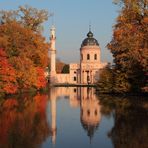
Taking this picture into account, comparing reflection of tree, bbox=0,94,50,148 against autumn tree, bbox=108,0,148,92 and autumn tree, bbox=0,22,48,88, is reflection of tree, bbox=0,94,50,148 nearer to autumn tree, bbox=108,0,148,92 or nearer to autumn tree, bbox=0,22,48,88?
autumn tree, bbox=108,0,148,92

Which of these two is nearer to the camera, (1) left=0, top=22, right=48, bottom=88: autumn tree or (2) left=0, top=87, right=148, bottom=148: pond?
(2) left=0, top=87, right=148, bottom=148: pond

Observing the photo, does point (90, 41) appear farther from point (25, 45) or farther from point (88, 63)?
point (25, 45)

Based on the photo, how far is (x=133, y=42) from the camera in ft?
126

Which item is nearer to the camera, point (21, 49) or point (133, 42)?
point (133, 42)

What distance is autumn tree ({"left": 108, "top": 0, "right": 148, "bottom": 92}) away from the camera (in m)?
37.8

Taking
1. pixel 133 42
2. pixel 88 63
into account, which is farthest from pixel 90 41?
pixel 133 42

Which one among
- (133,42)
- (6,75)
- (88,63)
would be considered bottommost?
(6,75)

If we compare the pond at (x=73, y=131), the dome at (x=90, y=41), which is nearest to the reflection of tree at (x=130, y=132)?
the pond at (x=73, y=131)

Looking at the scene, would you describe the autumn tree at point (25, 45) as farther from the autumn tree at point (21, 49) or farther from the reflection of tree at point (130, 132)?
the reflection of tree at point (130, 132)

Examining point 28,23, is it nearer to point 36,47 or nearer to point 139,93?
point 36,47

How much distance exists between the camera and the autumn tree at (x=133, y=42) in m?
37.8

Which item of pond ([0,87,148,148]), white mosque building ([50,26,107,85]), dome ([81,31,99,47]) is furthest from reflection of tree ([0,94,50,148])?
dome ([81,31,99,47])

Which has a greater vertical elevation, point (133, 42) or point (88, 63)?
point (88, 63)

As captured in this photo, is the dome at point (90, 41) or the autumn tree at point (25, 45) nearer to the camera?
the autumn tree at point (25, 45)
